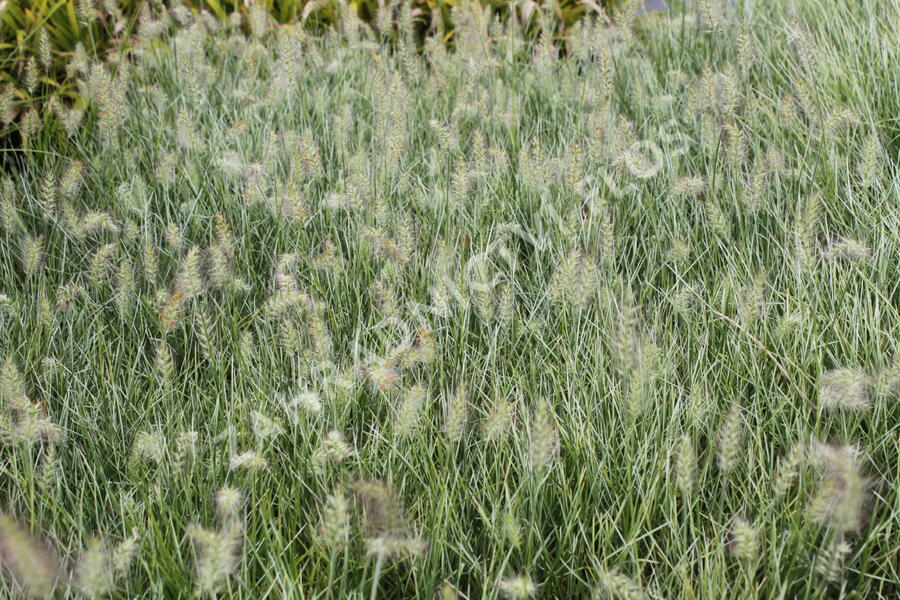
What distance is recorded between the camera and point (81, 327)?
2023 mm

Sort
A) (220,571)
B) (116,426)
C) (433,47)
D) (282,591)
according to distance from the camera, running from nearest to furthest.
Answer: (220,571) < (282,591) < (116,426) < (433,47)

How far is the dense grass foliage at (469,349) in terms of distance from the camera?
1371 mm

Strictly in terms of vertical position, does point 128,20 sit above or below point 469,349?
above

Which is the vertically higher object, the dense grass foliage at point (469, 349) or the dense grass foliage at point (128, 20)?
the dense grass foliage at point (128, 20)

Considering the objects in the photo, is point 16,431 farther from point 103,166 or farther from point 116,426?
→ point 103,166

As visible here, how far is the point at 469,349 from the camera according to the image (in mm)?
1950

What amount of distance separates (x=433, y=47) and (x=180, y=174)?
120 centimetres

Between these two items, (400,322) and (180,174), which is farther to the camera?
(180,174)

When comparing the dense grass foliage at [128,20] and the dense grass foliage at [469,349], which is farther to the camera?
the dense grass foliage at [128,20]

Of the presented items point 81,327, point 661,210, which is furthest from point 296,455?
point 661,210

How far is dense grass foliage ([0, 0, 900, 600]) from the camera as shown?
54.0 inches

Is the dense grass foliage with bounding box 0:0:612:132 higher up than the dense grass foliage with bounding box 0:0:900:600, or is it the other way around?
the dense grass foliage with bounding box 0:0:612:132

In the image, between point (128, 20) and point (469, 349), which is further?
point (128, 20)

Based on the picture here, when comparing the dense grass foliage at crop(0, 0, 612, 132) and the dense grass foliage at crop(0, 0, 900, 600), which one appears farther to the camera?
the dense grass foliage at crop(0, 0, 612, 132)
